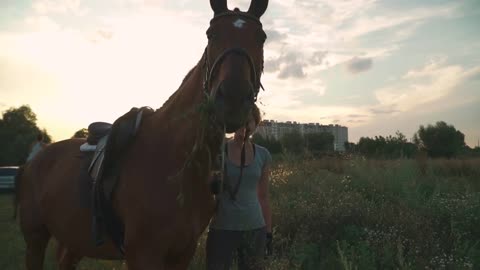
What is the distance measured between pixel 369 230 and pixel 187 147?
11.5 feet

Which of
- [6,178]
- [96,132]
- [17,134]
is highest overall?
[17,134]

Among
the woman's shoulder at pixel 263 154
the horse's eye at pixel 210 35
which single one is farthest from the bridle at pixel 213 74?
the woman's shoulder at pixel 263 154

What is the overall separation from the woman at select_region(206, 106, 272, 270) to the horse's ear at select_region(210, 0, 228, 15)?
104 centimetres

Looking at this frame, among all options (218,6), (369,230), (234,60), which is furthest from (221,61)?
(369,230)

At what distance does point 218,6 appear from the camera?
9.00 ft

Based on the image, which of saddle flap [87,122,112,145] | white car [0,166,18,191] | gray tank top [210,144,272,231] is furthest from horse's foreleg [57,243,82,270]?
white car [0,166,18,191]

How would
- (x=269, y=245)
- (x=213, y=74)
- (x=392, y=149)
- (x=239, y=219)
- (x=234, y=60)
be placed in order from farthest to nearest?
(x=392, y=149), (x=269, y=245), (x=239, y=219), (x=213, y=74), (x=234, y=60)

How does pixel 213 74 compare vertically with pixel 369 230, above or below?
above

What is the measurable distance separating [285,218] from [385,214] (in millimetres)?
1447

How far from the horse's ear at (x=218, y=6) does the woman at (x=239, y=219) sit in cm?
104

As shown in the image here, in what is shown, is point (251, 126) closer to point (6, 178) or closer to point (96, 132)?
point (96, 132)

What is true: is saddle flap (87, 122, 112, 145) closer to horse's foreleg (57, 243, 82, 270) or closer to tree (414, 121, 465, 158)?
horse's foreleg (57, 243, 82, 270)

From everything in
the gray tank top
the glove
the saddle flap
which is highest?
the saddle flap

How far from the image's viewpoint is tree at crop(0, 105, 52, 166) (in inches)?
1781
